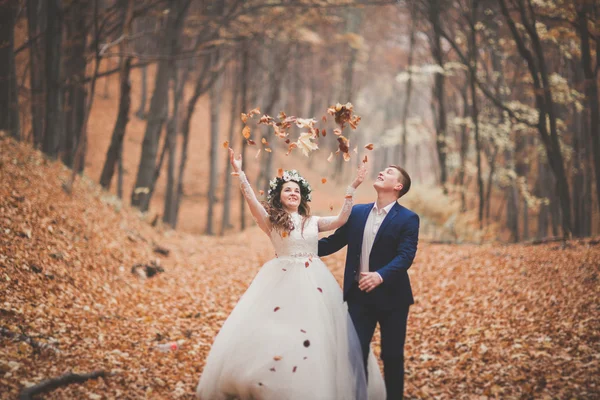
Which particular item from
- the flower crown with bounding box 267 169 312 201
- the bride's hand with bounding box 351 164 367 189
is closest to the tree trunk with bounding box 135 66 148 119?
the flower crown with bounding box 267 169 312 201

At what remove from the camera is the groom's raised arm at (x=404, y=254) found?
3.96 metres

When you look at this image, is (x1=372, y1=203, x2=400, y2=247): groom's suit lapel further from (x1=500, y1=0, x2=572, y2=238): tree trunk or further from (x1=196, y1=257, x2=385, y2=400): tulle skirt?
(x1=500, y1=0, x2=572, y2=238): tree trunk

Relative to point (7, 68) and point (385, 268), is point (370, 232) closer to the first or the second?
point (385, 268)

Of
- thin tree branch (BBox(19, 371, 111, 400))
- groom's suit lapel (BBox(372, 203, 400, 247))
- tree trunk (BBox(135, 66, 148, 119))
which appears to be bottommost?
thin tree branch (BBox(19, 371, 111, 400))

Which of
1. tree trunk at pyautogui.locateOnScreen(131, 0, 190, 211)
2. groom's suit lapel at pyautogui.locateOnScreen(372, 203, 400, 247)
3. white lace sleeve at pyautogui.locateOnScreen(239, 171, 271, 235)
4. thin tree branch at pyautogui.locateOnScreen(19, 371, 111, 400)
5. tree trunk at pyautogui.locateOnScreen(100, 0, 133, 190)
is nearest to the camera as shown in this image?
thin tree branch at pyautogui.locateOnScreen(19, 371, 111, 400)

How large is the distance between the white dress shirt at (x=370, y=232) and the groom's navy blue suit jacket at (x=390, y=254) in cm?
4

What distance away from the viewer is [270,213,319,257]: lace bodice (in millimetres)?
4432

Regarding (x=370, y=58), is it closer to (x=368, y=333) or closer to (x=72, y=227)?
(x=72, y=227)

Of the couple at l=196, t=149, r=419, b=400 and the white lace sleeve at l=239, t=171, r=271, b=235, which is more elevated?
the white lace sleeve at l=239, t=171, r=271, b=235

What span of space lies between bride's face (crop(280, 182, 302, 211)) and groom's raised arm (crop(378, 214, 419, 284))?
108 cm

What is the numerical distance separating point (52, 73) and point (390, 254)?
944 centimetres

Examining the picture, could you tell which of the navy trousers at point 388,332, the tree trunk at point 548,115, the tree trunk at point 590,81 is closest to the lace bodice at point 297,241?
the navy trousers at point 388,332

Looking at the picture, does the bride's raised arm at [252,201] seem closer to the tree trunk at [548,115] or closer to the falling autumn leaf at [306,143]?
the falling autumn leaf at [306,143]

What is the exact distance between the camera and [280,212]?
4527 millimetres
